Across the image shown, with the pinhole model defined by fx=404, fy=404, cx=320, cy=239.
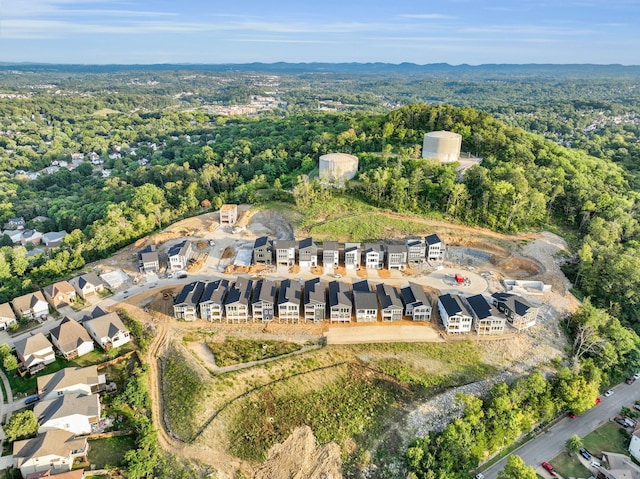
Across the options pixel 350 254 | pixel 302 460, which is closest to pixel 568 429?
pixel 302 460

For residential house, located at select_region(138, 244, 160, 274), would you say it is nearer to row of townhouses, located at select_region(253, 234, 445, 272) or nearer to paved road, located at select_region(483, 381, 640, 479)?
row of townhouses, located at select_region(253, 234, 445, 272)

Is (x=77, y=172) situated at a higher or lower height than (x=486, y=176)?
lower

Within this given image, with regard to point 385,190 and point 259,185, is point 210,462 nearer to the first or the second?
point 385,190

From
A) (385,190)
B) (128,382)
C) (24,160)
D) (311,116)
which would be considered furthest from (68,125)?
(128,382)

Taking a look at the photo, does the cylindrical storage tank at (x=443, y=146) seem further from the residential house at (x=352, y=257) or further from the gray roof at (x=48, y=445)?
the gray roof at (x=48, y=445)

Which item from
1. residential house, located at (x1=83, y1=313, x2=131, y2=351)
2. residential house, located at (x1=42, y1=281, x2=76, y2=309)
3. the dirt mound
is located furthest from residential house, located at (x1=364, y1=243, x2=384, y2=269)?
residential house, located at (x1=42, y1=281, x2=76, y2=309)

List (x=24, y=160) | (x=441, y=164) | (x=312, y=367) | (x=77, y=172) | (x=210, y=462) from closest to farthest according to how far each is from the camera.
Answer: (x=210, y=462)
(x=312, y=367)
(x=441, y=164)
(x=77, y=172)
(x=24, y=160)

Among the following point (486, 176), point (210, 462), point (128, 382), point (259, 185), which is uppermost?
point (486, 176)
